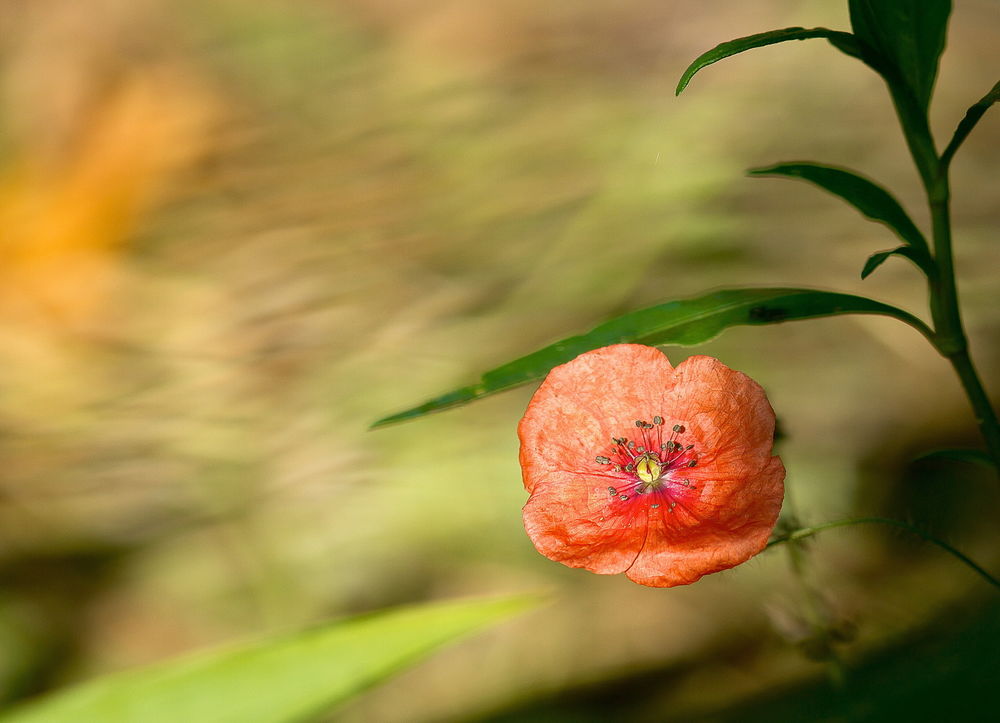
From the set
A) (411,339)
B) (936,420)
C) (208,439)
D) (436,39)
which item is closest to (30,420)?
(208,439)

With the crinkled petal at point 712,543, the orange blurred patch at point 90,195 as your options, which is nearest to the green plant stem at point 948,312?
the crinkled petal at point 712,543

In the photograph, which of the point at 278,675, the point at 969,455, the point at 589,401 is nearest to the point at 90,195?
the point at 278,675

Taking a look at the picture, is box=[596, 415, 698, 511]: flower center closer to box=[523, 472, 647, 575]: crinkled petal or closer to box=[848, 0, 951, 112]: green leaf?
box=[523, 472, 647, 575]: crinkled petal

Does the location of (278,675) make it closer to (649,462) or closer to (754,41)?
(649,462)

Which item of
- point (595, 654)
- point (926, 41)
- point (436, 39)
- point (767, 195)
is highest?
point (436, 39)

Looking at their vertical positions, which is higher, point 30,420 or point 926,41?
point 926,41

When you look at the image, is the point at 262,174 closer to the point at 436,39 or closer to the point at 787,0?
the point at 436,39

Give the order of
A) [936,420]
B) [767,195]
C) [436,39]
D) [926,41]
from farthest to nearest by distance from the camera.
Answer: [436,39] < [767,195] < [936,420] < [926,41]
